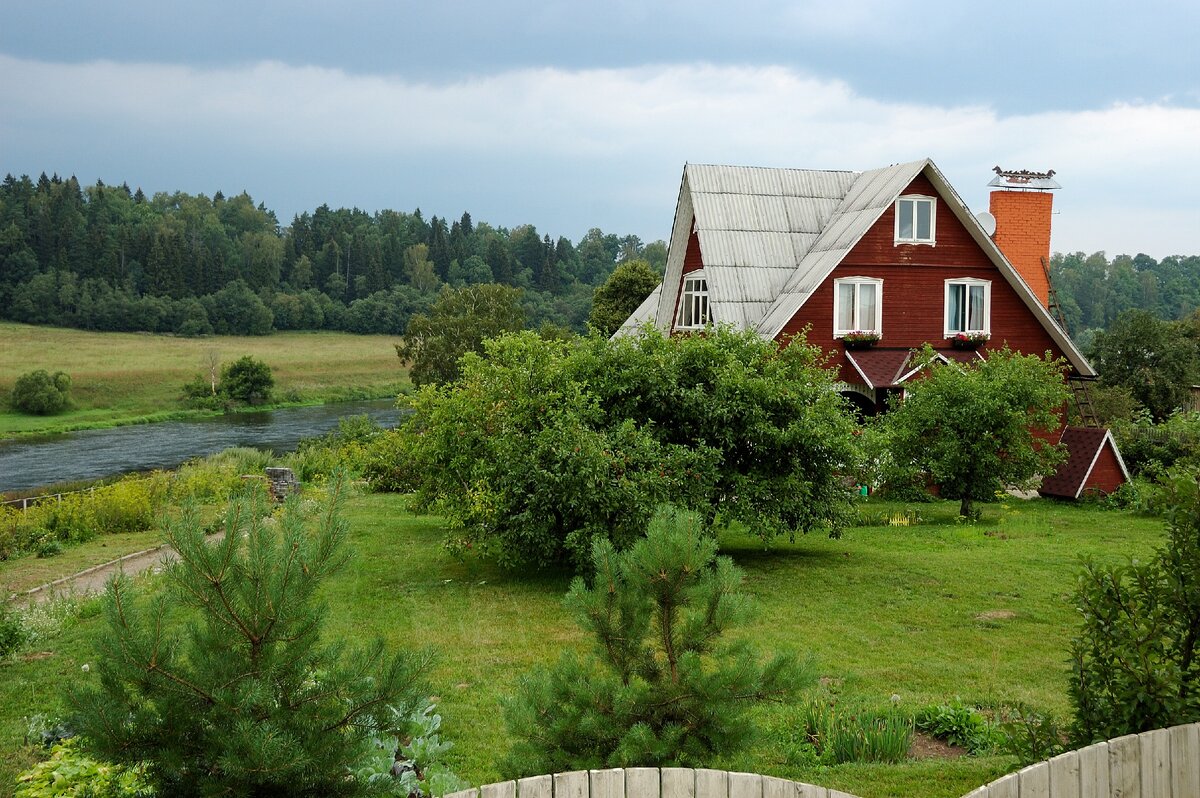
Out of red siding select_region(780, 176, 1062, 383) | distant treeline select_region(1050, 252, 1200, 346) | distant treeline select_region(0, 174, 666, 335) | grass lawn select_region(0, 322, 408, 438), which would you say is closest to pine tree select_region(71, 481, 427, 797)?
red siding select_region(780, 176, 1062, 383)

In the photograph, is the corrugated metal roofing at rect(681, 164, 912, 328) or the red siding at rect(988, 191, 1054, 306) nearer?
the corrugated metal roofing at rect(681, 164, 912, 328)

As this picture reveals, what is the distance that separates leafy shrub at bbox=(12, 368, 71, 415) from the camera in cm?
7031

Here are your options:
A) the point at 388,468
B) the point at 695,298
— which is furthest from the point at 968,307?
the point at 388,468

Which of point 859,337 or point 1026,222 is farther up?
point 1026,222

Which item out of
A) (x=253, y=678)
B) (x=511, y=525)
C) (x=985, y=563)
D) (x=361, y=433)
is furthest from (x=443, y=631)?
(x=361, y=433)

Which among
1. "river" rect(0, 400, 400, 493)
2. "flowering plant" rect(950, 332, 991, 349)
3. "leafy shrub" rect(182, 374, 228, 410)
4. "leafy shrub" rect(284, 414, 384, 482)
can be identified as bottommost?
"river" rect(0, 400, 400, 493)

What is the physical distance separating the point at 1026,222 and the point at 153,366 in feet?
234

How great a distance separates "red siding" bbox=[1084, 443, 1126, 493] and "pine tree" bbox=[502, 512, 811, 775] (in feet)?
76.8

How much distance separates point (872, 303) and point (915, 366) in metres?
2.37

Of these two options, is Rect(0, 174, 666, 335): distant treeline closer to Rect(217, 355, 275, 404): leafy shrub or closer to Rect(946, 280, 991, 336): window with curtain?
Rect(217, 355, 275, 404): leafy shrub

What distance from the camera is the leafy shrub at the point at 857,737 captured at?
7.82 metres

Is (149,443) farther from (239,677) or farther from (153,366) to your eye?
(239,677)

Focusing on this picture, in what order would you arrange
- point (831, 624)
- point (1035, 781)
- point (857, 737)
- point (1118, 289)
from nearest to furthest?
point (1035, 781), point (857, 737), point (831, 624), point (1118, 289)

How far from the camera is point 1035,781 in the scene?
16.4 ft
